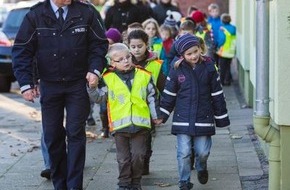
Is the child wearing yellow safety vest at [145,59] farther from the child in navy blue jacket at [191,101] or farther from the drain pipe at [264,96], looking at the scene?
the drain pipe at [264,96]

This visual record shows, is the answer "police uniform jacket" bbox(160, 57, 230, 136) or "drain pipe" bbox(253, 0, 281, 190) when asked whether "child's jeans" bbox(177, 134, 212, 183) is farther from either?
"drain pipe" bbox(253, 0, 281, 190)

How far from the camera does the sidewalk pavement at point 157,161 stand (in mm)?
7723

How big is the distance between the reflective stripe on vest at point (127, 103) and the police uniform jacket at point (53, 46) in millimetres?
237

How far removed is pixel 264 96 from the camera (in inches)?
240

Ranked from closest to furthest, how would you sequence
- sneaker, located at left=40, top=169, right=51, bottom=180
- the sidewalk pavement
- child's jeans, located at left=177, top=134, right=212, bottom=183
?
child's jeans, located at left=177, top=134, right=212, bottom=183 < the sidewalk pavement < sneaker, located at left=40, top=169, right=51, bottom=180

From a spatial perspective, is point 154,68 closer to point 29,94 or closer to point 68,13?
point 68,13

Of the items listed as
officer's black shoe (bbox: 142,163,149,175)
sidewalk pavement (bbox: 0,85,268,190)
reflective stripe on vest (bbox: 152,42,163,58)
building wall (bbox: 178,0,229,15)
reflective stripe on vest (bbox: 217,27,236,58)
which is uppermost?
reflective stripe on vest (bbox: 152,42,163,58)

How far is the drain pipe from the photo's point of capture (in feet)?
19.6

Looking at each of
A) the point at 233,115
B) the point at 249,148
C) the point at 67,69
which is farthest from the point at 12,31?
the point at 67,69

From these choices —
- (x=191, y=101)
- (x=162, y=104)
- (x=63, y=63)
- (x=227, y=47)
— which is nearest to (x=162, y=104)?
(x=162, y=104)

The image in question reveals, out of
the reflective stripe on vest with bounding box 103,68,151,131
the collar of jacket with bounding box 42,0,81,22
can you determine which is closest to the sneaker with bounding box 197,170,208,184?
the reflective stripe on vest with bounding box 103,68,151,131

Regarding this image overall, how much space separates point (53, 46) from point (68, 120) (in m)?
0.68

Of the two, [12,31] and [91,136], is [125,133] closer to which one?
[91,136]

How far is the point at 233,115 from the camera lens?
40.2 ft
